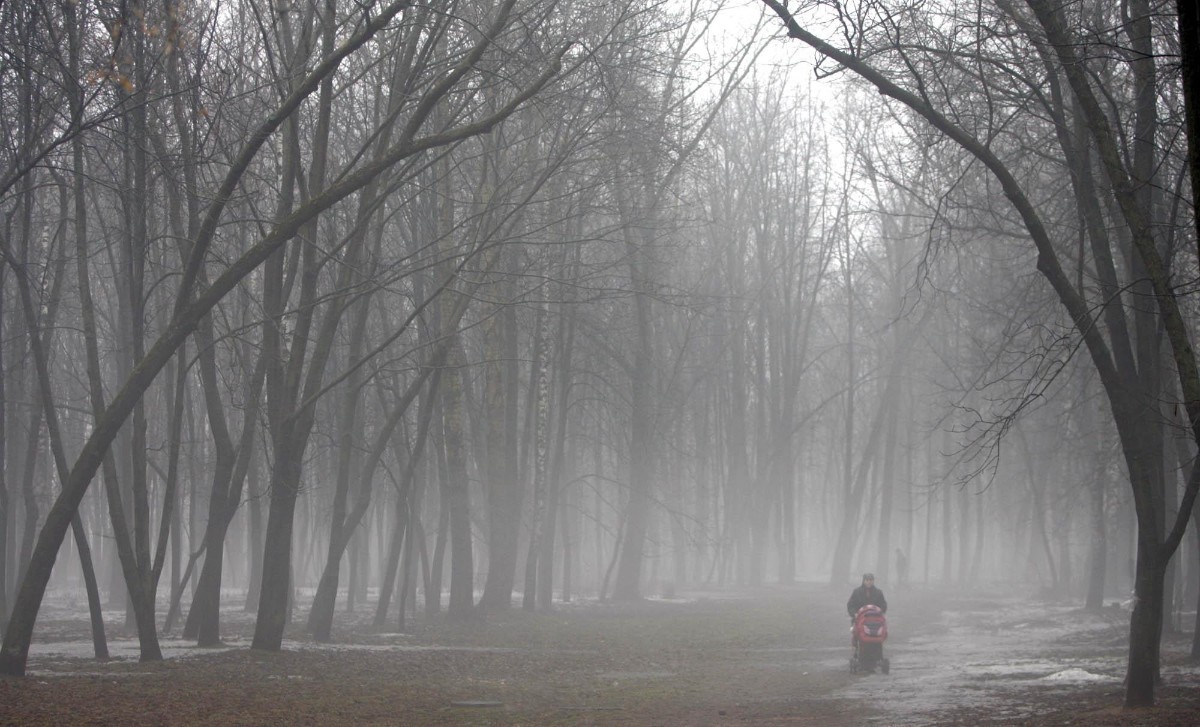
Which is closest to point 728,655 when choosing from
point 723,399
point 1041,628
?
point 1041,628

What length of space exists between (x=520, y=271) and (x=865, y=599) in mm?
8293

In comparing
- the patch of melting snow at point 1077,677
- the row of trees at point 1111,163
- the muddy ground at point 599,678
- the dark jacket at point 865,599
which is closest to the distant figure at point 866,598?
the dark jacket at point 865,599

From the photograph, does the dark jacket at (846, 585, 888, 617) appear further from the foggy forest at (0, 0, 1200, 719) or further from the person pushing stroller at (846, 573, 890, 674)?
the foggy forest at (0, 0, 1200, 719)

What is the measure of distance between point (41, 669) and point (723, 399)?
34.8 m

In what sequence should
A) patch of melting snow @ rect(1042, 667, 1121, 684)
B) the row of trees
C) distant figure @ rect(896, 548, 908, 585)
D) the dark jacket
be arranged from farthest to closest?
distant figure @ rect(896, 548, 908, 585) → the dark jacket → patch of melting snow @ rect(1042, 667, 1121, 684) → the row of trees

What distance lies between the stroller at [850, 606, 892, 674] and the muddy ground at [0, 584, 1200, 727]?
0.26m

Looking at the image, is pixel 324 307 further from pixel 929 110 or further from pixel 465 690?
pixel 929 110

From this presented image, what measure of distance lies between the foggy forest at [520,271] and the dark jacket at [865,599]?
2628 mm

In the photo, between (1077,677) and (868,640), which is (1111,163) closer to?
(1077,677)

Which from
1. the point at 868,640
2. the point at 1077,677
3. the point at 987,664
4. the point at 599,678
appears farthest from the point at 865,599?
the point at 599,678

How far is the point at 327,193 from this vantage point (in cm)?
1226

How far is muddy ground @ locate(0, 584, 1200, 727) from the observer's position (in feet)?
36.3

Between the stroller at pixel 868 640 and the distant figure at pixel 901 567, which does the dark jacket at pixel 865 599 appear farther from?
the distant figure at pixel 901 567

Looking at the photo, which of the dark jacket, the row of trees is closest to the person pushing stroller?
the dark jacket
